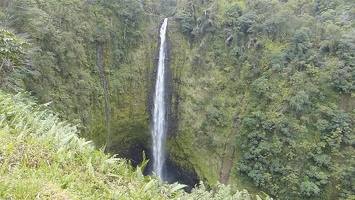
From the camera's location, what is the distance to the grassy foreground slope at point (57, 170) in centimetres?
259

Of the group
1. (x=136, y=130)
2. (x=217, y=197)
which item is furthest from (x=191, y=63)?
(x=217, y=197)

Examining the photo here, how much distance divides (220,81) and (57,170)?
1993cm

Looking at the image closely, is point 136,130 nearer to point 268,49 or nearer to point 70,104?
point 70,104

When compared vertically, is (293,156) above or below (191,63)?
below

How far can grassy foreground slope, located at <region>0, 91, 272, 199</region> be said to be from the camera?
2.59 m

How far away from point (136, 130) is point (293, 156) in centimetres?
1305

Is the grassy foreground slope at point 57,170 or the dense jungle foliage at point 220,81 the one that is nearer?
the grassy foreground slope at point 57,170

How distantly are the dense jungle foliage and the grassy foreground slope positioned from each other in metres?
11.1

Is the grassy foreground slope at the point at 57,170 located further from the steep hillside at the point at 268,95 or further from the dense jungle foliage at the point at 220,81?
the steep hillside at the point at 268,95

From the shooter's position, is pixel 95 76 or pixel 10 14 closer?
pixel 10 14

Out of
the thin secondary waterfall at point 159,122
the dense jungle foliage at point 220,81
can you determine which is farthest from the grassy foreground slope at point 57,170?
the thin secondary waterfall at point 159,122

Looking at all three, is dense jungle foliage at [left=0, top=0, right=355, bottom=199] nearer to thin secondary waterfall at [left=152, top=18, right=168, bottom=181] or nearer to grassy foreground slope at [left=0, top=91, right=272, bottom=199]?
thin secondary waterfall at [left=152, top=18, right=168, bottom=181]

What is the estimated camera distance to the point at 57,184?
2.79m

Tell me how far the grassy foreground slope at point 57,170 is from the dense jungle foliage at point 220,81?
1111 centimetres
